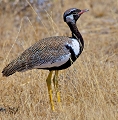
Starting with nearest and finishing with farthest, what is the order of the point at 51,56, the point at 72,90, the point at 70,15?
the point at 51,56 → the point at 70,15 → the point at 72,90

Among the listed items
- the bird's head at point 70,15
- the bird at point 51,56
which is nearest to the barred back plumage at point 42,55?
the bird at point 51,56

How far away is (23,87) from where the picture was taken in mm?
6996

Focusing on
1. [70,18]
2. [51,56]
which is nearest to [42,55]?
[51,56]

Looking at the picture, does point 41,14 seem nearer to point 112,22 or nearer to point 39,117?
point 112,22

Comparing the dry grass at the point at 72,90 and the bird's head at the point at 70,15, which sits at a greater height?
the bird's head at the point at 70,15

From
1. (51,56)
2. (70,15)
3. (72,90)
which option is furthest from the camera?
(72,90)

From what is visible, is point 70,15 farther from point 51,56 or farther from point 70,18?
point 51,56

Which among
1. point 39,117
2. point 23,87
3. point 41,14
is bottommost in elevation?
point 39,117

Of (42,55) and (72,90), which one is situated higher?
(42,55)

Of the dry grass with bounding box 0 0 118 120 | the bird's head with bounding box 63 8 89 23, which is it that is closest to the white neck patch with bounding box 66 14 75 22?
the bird's head with bounding box 63 8 89 23

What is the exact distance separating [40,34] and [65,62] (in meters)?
4.03

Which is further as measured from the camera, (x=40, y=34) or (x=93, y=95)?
(x=40, y=34)

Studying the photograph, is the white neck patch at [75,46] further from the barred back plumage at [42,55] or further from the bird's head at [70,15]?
the bird's head at [70,15]

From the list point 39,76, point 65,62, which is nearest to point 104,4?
point 39,76
